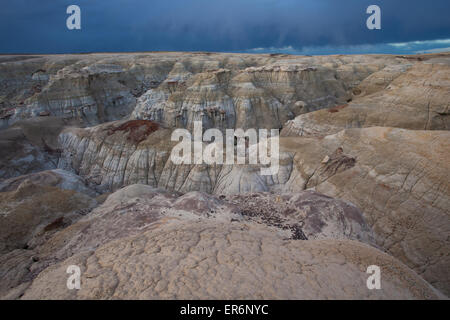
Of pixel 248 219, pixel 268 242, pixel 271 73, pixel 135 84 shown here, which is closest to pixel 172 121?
pixel 271 73

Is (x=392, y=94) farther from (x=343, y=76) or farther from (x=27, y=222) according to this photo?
(x=27, y=222)

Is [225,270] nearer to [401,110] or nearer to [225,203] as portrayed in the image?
[225,203]

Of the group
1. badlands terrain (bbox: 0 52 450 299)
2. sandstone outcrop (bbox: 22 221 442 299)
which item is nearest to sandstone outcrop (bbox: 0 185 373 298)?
badlands terrain (bbox: 0 52 450 299)

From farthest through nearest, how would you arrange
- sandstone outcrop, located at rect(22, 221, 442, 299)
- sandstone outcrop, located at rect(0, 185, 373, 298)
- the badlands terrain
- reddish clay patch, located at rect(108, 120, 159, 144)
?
reddish clay patch, located at rect(108, 120, 159, 144) < sandstone outcrop, located at rect(0, 185, 373, 298) < the badlands terrain < sandstone outcrop, located at rect(22, 221, 442, 299)

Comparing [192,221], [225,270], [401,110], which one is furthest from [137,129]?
[401,110]

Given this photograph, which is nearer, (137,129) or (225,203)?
(225,203)

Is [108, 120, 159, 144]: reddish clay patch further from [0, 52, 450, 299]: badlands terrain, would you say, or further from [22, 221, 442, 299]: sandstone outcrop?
[22, 221, 442, 299]: sandstone outcrop

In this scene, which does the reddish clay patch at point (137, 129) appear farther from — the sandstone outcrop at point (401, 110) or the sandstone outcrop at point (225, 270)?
the sandstone outcrop at point (225, 270)
